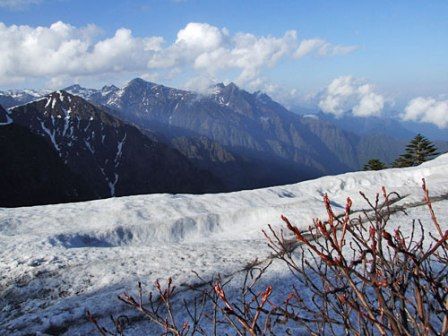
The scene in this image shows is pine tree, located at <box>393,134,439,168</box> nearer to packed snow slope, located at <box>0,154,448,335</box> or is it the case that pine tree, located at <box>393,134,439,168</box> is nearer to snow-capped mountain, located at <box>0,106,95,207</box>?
packed snow slope, located at <box>0,154,448,335</box>

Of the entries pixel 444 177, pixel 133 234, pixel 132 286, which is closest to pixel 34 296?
pixel 132 286

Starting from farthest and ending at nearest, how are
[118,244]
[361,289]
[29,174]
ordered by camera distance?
[29,174]
[118,244]
[361,289]

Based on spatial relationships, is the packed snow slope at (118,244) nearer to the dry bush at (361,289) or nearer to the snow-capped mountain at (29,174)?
the dry bush at (361,289)

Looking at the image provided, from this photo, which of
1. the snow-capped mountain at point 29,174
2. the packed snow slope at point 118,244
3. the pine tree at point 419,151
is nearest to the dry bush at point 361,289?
the packed snow slope at point 118,244

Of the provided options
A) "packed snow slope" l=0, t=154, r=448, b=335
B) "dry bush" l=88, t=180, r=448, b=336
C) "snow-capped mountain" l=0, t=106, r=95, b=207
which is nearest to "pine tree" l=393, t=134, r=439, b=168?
"packed snow slope" l=0, t=154, r=448, b=335

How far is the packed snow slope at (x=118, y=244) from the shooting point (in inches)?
698

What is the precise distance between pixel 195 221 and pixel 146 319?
1775 cm

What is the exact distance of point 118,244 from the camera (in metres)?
30.3

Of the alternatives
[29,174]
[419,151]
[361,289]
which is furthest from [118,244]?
[29,174]

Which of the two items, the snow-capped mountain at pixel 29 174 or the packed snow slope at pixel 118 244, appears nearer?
the packed snow slope at pixel 118 244

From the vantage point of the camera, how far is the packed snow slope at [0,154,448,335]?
58.2ft

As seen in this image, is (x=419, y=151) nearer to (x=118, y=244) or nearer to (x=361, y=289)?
(x=118, y=244)

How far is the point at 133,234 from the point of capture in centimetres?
3155

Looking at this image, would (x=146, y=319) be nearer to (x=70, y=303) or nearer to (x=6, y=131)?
(x=70, y=303)
